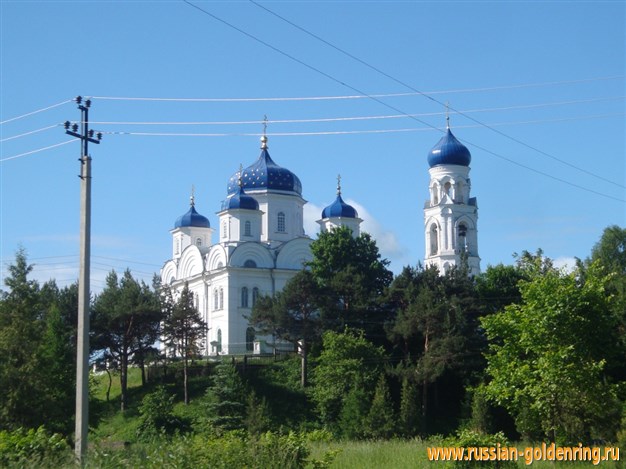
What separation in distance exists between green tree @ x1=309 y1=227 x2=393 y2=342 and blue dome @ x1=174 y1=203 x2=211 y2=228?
16.6 meters

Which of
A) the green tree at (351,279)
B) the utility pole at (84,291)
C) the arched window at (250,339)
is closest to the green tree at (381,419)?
the green tree at (351,279)

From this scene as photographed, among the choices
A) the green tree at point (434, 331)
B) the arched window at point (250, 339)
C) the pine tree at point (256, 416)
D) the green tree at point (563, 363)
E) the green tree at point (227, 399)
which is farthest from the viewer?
the arched window at point (250, 339)

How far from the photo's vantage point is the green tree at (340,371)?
41.1m

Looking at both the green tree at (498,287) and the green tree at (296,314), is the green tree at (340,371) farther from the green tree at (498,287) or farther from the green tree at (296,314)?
the green tree at (498,287)

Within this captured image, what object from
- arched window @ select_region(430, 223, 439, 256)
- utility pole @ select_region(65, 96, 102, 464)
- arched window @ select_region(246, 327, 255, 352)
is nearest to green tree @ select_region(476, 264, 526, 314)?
arched window @ select_region(430, 223, 439, 256)

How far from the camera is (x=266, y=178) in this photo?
6147 centimetres

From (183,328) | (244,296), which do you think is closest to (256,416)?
(183,328)

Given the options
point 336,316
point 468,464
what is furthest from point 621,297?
point 468,464

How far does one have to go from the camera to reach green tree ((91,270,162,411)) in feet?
149

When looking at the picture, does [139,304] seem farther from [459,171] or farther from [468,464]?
[468,464]

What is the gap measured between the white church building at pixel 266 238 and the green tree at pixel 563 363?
97.6ft

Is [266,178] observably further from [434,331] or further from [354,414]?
[354,414]

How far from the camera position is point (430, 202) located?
200 ft

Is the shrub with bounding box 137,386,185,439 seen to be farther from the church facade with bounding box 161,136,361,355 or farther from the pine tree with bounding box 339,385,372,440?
the church facade with bounding box 161,136,361,355
